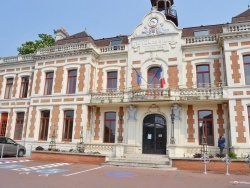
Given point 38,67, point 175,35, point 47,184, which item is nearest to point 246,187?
point 47,184

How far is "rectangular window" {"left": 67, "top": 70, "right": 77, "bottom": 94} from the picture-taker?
17.4 meters

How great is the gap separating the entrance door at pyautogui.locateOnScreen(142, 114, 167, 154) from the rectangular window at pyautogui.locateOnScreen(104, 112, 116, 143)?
2.30 meters

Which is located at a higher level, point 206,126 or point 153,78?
point 153,78

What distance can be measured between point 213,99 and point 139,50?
6.42 meters

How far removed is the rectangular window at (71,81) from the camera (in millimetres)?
17406

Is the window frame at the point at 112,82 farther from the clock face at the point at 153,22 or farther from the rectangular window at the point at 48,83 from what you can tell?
the rectangular window at the point at 48,83

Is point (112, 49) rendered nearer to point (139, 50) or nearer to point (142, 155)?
point (139, 50)

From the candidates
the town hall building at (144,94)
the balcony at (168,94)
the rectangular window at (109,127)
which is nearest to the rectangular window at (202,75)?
the town hall building at (144,94)

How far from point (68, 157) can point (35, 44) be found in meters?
17.7

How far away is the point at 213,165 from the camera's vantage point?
Answer: 1086 centimetres

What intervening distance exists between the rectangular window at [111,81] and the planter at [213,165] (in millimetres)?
7524

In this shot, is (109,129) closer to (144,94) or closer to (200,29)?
(144,94)

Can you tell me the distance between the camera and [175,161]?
1170 cm

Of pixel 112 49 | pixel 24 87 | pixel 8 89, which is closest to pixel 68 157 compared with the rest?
A: pixel 112 49
